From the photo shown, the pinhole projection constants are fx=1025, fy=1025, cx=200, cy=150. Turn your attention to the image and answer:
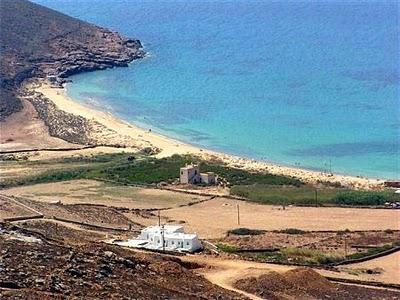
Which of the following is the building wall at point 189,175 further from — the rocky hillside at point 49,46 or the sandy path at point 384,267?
the rocky hillside at point 49,46

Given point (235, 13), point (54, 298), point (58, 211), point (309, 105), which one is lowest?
point (54, 298)

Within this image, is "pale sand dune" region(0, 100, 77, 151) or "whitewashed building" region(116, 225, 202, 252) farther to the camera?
"pale sand dune" region(0, 100, 77, 151)

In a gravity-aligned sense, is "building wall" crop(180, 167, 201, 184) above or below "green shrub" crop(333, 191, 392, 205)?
above

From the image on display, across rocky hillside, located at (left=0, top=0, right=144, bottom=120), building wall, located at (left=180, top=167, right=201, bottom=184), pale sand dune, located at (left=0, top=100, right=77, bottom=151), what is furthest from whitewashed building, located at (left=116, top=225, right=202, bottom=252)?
rocky hillside, located at (left=0, top=0, right=144, bottom=120)

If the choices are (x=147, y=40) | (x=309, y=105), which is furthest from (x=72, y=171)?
(x=147, y=40)

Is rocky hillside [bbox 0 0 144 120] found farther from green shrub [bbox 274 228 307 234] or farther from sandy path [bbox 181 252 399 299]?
sandy path [bbox 181 252 399 299]

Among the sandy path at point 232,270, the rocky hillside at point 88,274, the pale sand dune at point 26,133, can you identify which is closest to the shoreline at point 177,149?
the pale sand dune at point 26,133

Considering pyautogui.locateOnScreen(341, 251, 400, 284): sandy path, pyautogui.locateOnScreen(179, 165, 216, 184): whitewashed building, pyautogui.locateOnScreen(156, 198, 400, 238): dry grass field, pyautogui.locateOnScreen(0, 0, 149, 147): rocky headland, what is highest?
pyautogui.locateOnScreen(0, 0, 149, 147): rocky headland

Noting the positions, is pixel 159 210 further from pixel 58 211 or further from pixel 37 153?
pixel 37 153
